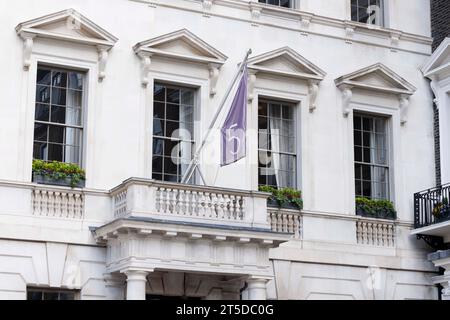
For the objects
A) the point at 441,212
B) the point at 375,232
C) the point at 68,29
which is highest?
the point at 68,29

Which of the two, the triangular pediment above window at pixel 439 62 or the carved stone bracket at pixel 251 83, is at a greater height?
the triangular pediment above window at pixel 439 62

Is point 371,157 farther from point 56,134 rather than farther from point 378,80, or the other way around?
point 56,134

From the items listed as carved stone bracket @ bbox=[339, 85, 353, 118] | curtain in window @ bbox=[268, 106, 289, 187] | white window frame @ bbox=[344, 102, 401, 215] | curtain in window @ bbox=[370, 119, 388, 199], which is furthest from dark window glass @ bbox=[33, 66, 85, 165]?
Result: curtain in window @ bbox=[370, 119, 388, 199]

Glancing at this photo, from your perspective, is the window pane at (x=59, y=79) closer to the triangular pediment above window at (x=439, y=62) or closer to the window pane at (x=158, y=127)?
the window pane at (x=158, y=127)

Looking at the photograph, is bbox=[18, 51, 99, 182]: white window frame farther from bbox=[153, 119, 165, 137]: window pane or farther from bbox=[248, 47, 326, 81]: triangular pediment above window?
bbox=[248, 47, 326, 81]: triangular pediment above window

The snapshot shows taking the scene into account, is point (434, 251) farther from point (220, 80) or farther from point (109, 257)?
point (109, 257)

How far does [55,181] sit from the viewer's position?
1942cm

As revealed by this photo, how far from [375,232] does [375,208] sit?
1.73 feet

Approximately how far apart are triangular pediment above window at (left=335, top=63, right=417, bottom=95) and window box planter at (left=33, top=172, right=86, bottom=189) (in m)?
6.51

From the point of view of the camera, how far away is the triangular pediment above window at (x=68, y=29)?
19.4 meters

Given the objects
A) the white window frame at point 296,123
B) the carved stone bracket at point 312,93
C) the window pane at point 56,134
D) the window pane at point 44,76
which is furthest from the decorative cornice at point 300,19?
the window pane at point 56,134

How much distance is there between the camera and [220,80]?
70.7 feet

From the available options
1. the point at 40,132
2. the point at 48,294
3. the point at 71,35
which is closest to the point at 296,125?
the point at 71,35
